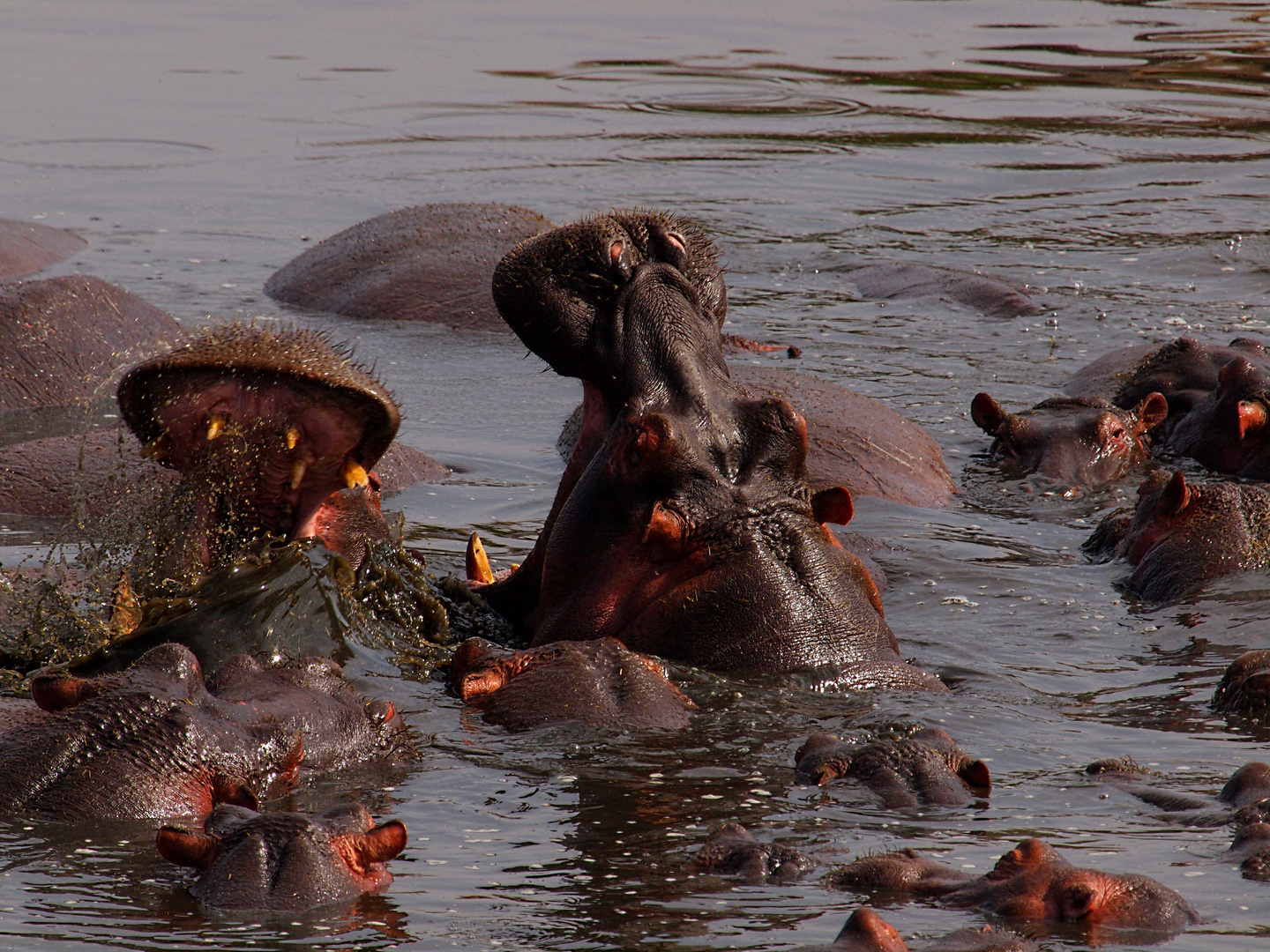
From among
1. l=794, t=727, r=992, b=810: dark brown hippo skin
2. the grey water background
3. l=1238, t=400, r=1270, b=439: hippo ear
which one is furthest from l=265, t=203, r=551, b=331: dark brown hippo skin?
l=794, t=727, r=992, b=810: dark brown hippo skin

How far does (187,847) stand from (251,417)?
1.34 meters

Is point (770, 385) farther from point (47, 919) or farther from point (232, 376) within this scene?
point (47, 919)

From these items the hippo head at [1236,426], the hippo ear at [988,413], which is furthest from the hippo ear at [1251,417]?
the hippo ear at [988,413]

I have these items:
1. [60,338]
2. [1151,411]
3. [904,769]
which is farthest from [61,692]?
[1151,411]

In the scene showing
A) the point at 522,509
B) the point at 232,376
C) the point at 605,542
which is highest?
the point at 232,376

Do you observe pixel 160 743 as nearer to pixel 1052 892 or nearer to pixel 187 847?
pixel 187 847

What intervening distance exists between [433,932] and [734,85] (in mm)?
19338

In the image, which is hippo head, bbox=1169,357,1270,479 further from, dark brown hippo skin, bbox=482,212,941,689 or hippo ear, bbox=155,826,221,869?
hippo ear, bbox=155,826,221,869

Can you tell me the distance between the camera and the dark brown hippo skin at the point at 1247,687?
5035 millimetres

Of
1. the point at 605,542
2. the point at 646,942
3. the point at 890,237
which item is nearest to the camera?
the point at 646,942

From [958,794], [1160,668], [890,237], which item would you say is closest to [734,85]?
[890,237]

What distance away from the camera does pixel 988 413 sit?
30.1ft

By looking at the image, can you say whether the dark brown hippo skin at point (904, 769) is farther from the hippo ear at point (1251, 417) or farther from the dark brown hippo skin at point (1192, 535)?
the hippo ear at point (1251, 417)

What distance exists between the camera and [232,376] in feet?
14.3
